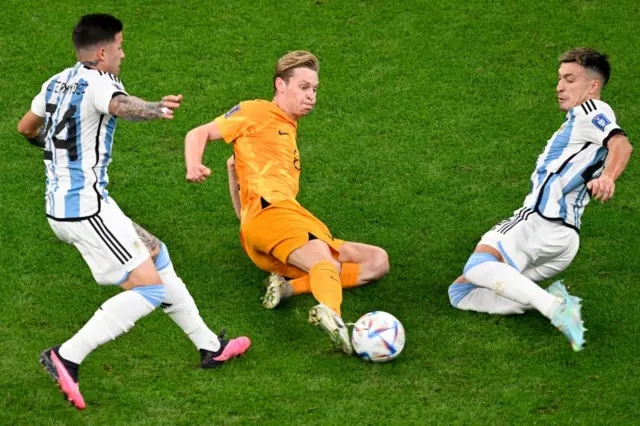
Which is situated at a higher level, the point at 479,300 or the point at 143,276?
Result: the point at 143,276

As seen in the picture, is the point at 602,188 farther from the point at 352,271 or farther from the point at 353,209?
the point at 353,209

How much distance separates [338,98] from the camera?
1052 cm

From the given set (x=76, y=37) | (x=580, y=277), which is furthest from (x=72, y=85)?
(x=580, y=277)

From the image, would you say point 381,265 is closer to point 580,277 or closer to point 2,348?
point 580,277

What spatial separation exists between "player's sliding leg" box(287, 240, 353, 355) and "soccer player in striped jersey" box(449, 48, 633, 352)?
3.09 ft

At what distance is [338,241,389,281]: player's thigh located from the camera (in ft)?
26.5

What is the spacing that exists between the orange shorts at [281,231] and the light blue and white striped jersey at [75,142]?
1.38 metres

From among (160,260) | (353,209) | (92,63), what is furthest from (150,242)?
(353,209)

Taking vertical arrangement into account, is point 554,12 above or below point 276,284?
above

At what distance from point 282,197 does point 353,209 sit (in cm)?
142

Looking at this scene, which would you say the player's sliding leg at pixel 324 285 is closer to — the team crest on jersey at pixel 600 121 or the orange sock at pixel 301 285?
the orange sock at pixel 301 285

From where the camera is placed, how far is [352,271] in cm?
801

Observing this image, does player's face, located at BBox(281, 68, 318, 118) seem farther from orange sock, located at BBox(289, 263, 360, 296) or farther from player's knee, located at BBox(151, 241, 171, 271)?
player's knee, located at BBox(151, 241, 171, 271)

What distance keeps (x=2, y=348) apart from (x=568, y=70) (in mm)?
4161
